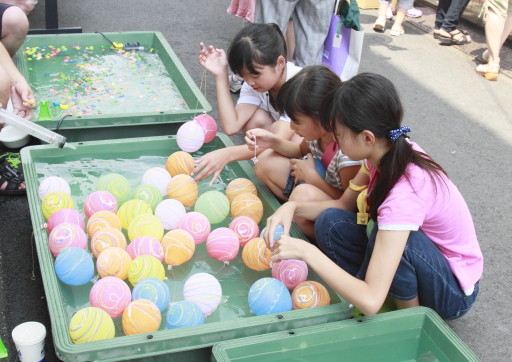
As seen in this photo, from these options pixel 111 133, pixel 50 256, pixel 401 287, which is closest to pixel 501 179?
pixel 401 287

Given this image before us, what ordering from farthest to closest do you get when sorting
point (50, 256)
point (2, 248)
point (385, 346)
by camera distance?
point (2, 248)
point (50, 256)
point (385, 346)

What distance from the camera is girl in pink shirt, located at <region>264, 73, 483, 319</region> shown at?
5.64 ft

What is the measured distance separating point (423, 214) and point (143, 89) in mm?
2140

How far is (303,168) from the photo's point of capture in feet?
7.82

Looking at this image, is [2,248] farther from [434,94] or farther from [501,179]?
[434,94]

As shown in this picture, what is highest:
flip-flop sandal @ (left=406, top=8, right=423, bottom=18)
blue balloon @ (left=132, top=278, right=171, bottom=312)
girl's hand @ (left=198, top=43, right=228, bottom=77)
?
girl's hand @ (left=198, top=43, right=228, bottom=77)

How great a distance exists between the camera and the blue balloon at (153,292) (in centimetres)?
190

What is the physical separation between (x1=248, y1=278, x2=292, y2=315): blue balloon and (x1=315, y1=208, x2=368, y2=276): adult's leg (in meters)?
0.27

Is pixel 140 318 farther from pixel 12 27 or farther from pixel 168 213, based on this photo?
pixel 12 27

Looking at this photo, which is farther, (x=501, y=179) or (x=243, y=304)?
(x=501, y=179)

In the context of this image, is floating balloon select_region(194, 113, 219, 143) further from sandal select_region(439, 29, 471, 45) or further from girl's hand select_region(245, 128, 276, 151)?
sandal select_region(439, 29, 471, 45)

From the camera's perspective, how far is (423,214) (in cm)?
176

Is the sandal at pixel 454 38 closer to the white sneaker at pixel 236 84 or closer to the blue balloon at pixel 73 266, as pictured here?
the white sneaker at pixel 236 84

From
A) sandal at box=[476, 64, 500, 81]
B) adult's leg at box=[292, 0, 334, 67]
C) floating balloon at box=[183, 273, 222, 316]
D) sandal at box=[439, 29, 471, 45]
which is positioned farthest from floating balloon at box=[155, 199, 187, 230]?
sandal at box=[439, 29, 471, 45]
